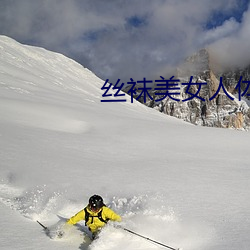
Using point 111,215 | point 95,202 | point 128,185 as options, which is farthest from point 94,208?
point 128,185

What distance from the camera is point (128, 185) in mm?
7707

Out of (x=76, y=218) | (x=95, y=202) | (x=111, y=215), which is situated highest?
(x=95, y=202)

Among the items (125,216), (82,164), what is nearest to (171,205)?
(125,216)

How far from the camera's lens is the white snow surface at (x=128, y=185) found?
5250 mm

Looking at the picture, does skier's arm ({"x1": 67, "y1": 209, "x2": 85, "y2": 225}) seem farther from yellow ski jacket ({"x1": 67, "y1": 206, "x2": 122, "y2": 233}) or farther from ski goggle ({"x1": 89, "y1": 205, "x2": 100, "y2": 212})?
ski goggle ({"x1": 89, "y1": 205, "x2": 100, "y2": 212})

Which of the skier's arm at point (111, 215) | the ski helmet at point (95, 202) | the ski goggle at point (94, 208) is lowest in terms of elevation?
the skier's arm at point (111, 215)

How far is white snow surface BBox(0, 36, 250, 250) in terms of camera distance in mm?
5250

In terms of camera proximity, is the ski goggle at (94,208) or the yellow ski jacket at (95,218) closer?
the ski goggle at (94,208)

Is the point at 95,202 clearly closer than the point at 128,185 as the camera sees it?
Yes

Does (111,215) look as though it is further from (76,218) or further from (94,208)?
(76,218)

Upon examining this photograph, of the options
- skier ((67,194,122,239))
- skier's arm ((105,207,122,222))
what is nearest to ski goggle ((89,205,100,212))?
skier ((67,194,122,239))

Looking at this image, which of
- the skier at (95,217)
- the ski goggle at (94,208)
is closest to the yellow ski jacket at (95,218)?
the skier at (95,217)

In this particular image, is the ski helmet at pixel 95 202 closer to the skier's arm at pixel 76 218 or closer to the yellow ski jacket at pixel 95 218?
the yellow ski jacket at pixel 95 218

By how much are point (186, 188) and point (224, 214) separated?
1583mm
